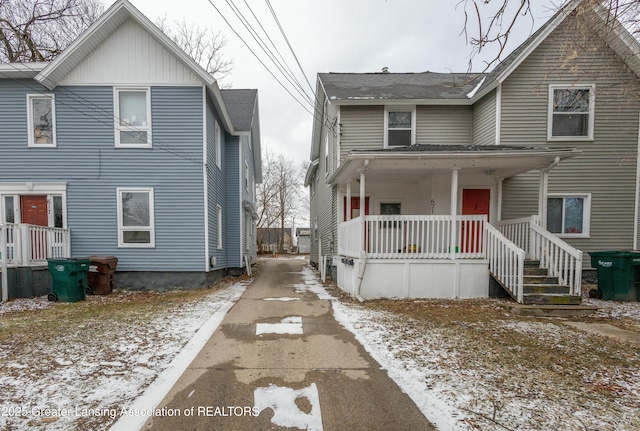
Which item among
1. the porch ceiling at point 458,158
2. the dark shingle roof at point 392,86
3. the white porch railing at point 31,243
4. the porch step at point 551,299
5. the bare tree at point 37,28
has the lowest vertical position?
the porch step at point 551,299

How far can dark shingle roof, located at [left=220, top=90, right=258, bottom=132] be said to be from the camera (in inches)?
475

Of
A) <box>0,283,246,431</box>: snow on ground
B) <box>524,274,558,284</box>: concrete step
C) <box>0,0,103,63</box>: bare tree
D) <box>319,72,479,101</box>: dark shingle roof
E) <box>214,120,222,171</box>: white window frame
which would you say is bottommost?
<box>0,283,246,431</box>: snow on ground

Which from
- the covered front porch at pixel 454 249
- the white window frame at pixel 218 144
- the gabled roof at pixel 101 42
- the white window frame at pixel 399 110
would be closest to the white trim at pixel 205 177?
the gabled roof at pixel 101 42

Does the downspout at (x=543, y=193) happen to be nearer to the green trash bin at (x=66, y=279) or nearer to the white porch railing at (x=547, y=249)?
the white porch railing at (x=547, y=249)

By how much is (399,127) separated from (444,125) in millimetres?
1520

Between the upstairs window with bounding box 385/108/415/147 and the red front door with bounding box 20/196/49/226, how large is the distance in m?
10.5

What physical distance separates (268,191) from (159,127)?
25249 mm

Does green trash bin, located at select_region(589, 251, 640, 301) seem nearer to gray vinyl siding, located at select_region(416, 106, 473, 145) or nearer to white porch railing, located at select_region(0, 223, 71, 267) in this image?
gray vinyl siding, located at select_region(416, 106, 473, 145)

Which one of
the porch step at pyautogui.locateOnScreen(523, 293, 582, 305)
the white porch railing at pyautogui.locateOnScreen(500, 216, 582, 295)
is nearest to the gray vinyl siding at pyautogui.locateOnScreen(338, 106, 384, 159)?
the white porch railing at pyautogui.locateOnScreen(500, 216, 582, 295)

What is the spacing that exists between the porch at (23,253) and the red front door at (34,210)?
115 centimetres

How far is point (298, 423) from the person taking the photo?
234 cm

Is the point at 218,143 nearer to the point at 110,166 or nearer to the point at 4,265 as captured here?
the point at 110,166

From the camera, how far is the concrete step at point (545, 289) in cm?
629

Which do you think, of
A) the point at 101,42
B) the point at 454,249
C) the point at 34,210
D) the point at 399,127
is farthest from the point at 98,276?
the point at 399,127
